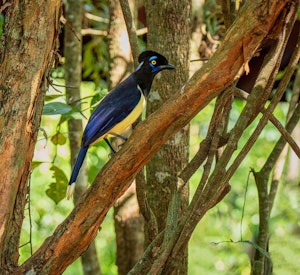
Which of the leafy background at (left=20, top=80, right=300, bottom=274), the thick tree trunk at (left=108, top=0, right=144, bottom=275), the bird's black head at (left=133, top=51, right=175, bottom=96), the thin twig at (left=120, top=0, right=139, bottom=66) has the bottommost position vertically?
the leafy background at (left=20, top=80, right=300, bottom=274)

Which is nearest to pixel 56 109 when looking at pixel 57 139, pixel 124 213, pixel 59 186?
pixel 59 186

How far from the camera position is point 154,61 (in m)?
3.41

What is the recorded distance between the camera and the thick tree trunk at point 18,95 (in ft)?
8.68

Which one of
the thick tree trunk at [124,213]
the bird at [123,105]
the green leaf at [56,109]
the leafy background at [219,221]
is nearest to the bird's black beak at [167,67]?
the bird at [123,105]

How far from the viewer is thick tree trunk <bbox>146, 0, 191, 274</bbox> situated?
3.49 meters

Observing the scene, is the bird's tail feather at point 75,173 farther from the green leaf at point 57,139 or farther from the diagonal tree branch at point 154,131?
the green leaf at point 57,139

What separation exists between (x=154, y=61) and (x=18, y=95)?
3.02 ft

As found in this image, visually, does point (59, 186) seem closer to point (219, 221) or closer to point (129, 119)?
point (129, 119)

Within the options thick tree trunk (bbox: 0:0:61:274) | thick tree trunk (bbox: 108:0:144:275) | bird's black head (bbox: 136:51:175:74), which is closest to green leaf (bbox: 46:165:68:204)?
thick tree trunk (bbox: 108:0:144:275)

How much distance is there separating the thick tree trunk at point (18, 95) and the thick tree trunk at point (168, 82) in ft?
2.89

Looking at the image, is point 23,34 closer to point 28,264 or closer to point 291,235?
point 28,264

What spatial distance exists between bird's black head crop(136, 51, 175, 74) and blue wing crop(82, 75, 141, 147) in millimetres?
132

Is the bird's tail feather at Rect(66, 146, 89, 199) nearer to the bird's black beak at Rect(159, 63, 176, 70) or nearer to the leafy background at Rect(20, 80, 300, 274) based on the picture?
the bird's black beak at Rect(159, 63, 176, 70)

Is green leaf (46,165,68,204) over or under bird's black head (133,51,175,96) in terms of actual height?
under
